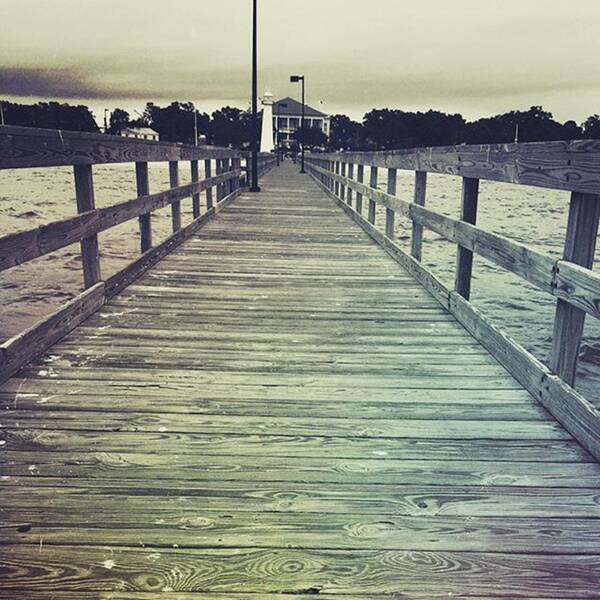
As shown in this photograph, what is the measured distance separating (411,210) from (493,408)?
12.2 feet

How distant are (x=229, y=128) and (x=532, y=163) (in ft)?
521

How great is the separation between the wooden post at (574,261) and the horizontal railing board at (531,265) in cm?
8

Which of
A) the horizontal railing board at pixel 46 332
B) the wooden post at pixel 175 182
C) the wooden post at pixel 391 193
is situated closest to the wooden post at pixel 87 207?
the horizontal railing board at pixel 46 332

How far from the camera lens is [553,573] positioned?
6.32ft

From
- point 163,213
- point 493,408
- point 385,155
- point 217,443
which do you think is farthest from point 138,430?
point 163,213

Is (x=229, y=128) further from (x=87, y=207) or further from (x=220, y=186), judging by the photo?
(x=87, y=207)

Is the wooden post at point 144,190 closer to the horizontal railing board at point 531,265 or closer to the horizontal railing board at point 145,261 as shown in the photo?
the horizontal railing board at point 145,261

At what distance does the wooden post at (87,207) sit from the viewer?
439 centimetres

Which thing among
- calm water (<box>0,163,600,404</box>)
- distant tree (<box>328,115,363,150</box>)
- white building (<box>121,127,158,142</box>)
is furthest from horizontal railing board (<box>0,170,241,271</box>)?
distant tree (<box>328,115,363,150</box>)

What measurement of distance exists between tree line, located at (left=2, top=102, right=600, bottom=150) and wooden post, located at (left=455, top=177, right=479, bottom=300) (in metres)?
90.6

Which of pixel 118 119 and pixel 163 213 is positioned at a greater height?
pixel 118 119

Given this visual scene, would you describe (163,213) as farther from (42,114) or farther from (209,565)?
(42,114)

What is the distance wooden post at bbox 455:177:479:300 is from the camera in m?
4.58

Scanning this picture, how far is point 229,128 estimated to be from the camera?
509 feet
